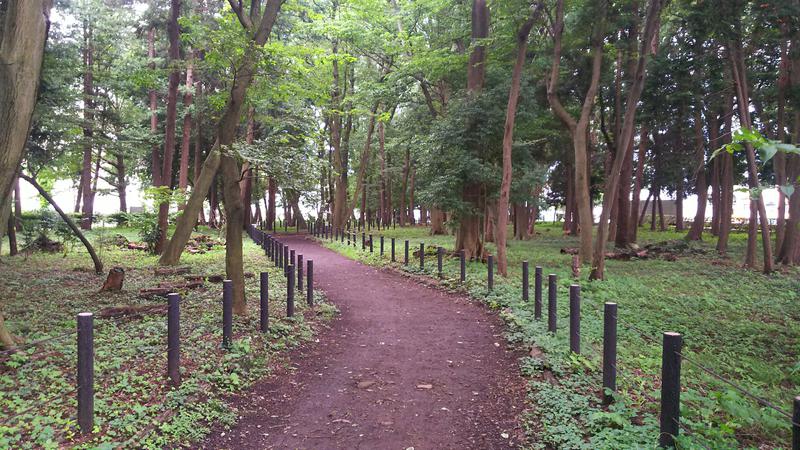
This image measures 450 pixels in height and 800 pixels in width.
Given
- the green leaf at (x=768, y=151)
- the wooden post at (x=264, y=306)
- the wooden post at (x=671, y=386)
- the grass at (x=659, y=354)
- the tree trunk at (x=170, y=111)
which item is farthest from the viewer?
the tree trunk at (x=170, y=111)

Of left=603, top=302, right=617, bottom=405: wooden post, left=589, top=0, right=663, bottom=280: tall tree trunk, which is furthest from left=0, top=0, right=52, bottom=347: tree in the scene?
left=589, top=0, right=663, bottom=280: tall tree trunk

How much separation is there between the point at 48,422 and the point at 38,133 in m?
13.4

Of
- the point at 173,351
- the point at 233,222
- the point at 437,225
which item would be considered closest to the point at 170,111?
the point at 233,222

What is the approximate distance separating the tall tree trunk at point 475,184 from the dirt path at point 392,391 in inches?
245

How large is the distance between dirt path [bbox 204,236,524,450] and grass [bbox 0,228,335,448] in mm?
352

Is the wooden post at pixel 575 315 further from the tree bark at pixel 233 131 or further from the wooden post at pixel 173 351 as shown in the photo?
the tree bark at pixel 233 131

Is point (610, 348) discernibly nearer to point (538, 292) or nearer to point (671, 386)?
point (671, 386)

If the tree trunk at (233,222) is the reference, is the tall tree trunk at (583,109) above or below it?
above

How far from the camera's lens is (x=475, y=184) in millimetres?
15414

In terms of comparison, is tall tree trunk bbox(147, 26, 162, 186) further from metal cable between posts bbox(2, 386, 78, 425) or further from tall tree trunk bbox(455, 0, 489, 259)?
metal cable between posts bbox(2, 386, 78, 425)

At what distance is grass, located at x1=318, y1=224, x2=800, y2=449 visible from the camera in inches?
169

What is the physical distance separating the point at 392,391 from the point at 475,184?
10.6 m

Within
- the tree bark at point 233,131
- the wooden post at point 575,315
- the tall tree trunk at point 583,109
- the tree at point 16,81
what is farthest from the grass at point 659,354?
the tree at point 16,81

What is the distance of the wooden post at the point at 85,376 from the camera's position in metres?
4.13
